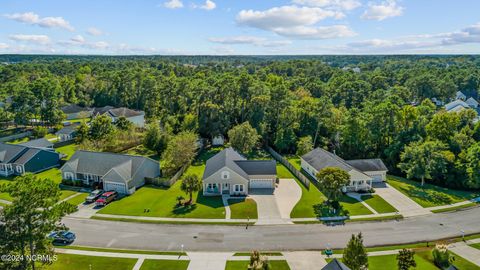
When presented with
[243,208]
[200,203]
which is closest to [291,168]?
[243,208]

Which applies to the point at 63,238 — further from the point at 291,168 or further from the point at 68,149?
the point at 68,149

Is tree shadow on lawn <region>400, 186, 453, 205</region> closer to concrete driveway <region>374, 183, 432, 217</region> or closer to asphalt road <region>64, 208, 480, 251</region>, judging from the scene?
concrete driveway <region>374, 183, 432, 217</region>

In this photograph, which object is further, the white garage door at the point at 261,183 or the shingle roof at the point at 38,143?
the shingle roof at the point at 38,143

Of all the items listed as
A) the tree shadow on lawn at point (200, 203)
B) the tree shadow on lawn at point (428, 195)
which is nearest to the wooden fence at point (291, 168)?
the tree shadow on lawn at point (200, 203)

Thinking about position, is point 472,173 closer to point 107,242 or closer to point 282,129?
point 282,129

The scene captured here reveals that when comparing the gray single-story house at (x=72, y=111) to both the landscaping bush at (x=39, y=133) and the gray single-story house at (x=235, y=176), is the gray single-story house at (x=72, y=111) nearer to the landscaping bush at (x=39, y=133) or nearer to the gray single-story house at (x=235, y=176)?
the landscaping bush at (x=39, y=133)
